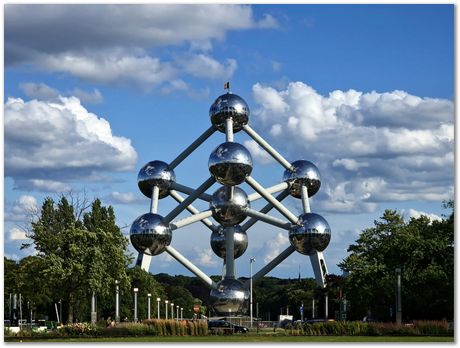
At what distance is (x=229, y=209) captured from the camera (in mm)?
44438

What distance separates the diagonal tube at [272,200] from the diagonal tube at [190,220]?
8.20 ft

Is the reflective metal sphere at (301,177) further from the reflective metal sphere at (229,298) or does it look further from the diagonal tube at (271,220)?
the reflective metal sphere at (229,298)

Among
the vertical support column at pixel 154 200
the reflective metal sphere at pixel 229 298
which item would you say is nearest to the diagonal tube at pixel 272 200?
the reflective metal sphere at pixel 229 298

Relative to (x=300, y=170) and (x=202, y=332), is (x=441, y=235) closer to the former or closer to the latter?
(x=300, y=170)

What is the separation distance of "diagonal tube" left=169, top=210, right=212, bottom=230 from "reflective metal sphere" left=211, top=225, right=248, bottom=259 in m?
1.67

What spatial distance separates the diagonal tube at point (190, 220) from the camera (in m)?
45.6

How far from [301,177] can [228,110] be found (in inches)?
220

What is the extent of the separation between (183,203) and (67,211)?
9048mm

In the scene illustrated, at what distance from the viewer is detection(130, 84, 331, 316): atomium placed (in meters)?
44.2

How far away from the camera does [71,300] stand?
43.9 meters

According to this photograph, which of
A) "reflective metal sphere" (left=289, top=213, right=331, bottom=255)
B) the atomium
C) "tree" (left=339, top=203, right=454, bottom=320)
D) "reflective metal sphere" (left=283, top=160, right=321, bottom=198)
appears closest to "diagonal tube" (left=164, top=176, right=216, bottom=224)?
the atomium

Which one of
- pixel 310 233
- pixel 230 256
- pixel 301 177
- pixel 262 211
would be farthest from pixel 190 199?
pixel 310 233

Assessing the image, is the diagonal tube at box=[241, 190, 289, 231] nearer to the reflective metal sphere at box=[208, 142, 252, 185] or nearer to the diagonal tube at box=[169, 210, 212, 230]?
the diagonal tube at box=[169, 210, 212, 230]

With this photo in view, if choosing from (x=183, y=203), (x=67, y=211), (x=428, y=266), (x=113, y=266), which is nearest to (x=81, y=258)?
(x=113, y=266)
